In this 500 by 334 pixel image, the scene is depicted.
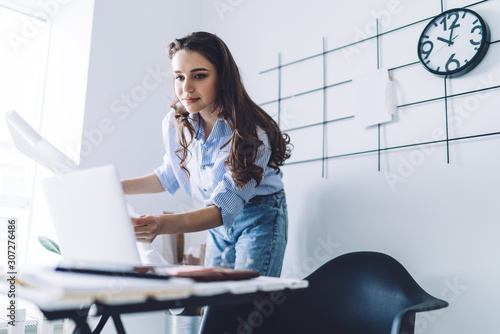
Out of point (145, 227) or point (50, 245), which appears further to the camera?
point (50, 245)

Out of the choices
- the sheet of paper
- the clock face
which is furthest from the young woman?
the clock face

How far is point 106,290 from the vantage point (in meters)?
0.64

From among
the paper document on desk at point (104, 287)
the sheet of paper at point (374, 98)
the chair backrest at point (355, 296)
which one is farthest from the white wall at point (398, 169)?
the paper document on desk at point (104, 287)

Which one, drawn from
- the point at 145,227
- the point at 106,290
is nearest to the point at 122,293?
the point at 106,290

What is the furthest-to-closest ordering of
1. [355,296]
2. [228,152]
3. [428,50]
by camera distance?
1. [428,50]
2. [228,152]
3. [355,296]

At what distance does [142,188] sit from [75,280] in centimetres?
123

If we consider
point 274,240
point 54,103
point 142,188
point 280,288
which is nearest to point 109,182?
point 280,288

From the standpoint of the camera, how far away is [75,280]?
0.69 metres

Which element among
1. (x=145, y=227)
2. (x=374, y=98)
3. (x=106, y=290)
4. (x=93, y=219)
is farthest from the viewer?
(x=374, y=98)

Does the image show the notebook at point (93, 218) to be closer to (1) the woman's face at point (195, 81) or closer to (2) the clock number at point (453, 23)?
(1) the woman's face at point (195, 81)

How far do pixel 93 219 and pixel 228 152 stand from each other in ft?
2.42

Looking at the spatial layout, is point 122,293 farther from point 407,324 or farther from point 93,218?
point 407,324

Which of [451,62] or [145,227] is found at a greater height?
[451,62]

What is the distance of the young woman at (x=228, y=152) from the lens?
1.54 meters
